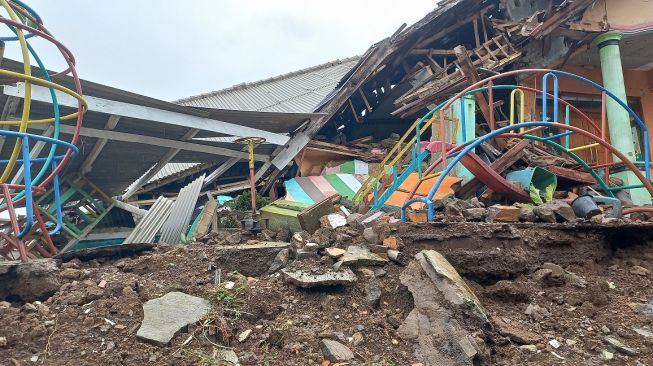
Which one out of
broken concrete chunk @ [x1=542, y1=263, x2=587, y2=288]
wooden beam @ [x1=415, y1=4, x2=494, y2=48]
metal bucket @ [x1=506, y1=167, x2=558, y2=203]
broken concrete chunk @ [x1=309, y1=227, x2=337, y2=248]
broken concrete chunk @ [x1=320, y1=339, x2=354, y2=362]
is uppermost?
wooden beam @ [x1=415, y1=4, x2=494, y2=48]

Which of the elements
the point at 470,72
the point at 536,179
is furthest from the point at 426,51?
the point at 536,179

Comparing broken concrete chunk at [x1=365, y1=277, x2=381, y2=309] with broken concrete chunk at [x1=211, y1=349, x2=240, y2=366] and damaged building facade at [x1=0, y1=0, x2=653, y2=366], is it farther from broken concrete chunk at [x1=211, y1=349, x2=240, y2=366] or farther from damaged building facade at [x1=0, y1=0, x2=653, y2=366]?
broken concrete chunk at [x1=211, y1=349, x2=240, y2=366]

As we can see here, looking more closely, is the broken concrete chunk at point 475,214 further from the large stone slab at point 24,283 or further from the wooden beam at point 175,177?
the wooden beam at point 175,177

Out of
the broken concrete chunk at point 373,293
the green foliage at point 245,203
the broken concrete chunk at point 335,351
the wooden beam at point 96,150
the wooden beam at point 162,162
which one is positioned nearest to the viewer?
the broken concrete chunk at point 335,351

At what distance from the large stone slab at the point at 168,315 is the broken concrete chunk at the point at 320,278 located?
64cm

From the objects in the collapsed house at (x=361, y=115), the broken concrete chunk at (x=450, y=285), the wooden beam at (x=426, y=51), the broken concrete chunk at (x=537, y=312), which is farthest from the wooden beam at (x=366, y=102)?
the broken concrete chunk at (x=537, y=312)

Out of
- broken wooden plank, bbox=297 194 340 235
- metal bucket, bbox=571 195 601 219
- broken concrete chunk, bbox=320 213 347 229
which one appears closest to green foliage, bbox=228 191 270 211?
broken wooden plank, bbox=297 194 340 235

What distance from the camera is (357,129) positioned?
10.9 meters

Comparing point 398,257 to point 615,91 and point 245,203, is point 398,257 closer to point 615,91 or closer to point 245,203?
point 245,203

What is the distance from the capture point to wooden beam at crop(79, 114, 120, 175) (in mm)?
6309

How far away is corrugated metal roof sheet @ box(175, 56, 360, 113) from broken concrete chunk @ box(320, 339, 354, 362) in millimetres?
8705

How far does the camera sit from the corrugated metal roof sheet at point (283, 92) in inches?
490

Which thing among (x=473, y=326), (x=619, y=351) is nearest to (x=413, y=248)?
(x=473, y=326)

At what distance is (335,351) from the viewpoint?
2.79 m
